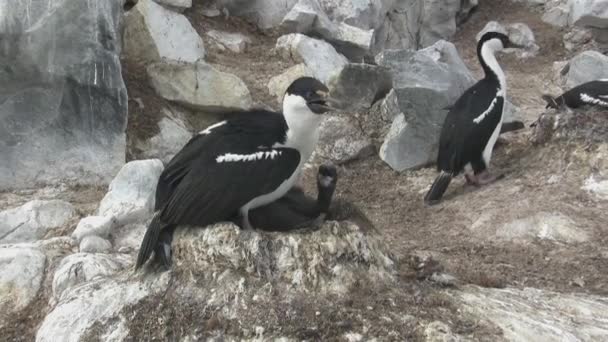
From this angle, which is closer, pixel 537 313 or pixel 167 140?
pixel 537 313

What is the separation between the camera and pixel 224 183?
4605mm

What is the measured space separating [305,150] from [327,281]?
943mm

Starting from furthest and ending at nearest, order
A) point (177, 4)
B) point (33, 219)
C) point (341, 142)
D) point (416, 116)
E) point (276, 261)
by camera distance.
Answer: point (177, 4) < point (341, 142) < point (416, 116) < point (33, 219) < point (276, 261)

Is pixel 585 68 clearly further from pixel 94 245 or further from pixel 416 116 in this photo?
pixel 94 245

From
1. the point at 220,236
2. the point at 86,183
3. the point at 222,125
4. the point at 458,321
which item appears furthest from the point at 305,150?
the point at 86,183

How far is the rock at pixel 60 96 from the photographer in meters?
7.61

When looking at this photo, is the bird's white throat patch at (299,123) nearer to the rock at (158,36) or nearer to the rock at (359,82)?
the rock at (359,82)

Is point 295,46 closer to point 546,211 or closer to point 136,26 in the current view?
point 136,26

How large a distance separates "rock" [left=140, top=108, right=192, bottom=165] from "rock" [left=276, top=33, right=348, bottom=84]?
2049 mm

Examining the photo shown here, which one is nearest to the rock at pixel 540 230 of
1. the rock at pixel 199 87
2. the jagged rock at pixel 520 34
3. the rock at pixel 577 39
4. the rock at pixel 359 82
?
the rock at pixel 359 82

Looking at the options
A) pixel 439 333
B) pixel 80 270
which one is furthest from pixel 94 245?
pixel 439 333

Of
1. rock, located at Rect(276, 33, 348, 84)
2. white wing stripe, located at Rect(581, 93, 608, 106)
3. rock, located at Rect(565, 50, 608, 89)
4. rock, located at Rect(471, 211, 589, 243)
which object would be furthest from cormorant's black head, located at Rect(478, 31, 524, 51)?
rock, located at Rect(565, 50, 608, 89)

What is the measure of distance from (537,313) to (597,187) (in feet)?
9.24

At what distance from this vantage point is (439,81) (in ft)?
28.8
